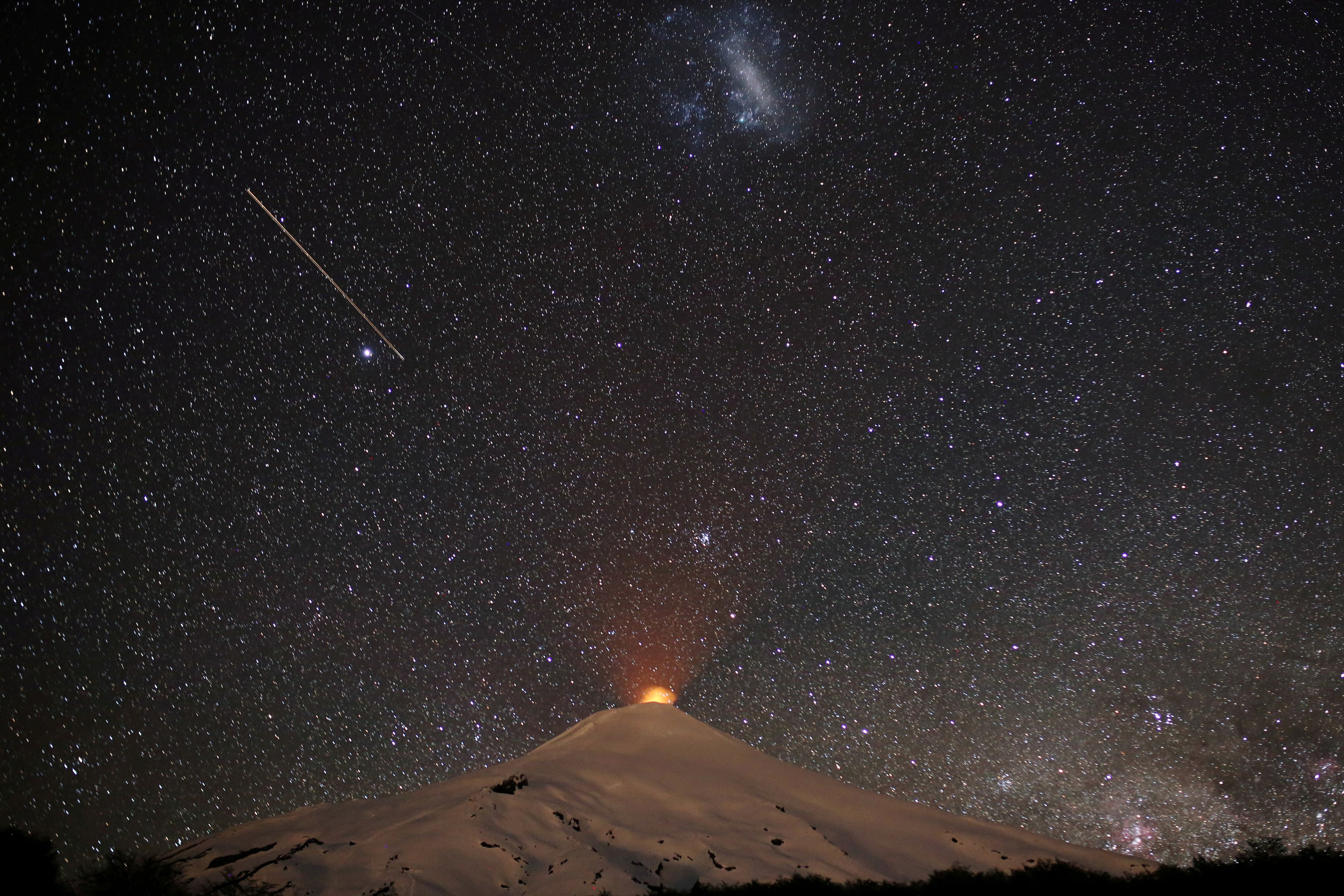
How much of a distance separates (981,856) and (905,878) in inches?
124

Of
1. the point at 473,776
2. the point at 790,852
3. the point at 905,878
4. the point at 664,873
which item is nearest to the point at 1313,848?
the point at 905,878

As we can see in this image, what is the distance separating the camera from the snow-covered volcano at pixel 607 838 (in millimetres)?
16234

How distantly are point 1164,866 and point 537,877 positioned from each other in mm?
13500

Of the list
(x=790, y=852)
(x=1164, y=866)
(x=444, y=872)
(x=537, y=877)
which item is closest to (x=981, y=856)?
(x=790, y=852)

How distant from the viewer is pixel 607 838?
19.1m

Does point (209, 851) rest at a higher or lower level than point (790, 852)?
lower

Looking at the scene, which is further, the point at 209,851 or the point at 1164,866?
the point at 209,851

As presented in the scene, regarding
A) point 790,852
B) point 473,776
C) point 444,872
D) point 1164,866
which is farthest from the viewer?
point 473,776

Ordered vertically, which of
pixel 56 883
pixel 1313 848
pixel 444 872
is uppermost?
pixel 1313 848

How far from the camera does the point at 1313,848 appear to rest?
1068 centimetres

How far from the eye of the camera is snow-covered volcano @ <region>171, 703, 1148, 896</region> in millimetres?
16234

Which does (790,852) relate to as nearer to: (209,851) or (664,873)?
(664,873)

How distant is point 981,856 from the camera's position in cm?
1856

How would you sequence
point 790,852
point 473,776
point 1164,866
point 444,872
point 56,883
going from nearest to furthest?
point 56,883, point 1164,866, point 444,872, point 790,852, point 473,776
